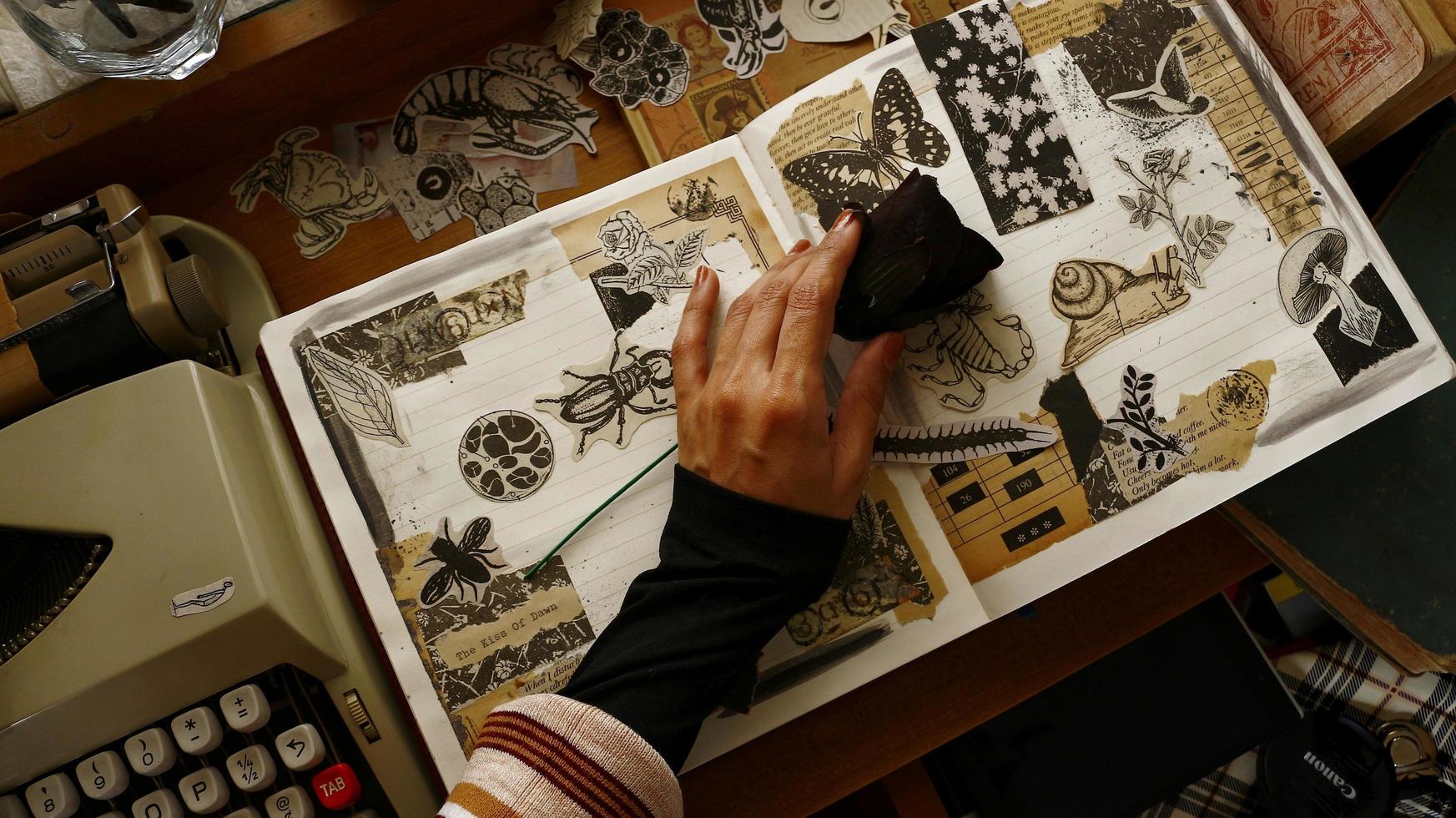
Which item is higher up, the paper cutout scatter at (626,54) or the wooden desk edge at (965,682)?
the paper cutout scatter at (626,54)

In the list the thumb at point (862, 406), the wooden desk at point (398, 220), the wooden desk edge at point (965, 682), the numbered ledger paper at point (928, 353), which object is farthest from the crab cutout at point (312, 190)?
the wooden desk edge at point (965, 682)

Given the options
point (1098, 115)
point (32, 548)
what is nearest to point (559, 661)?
point (32, 548)

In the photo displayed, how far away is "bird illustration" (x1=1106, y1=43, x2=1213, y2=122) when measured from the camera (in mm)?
698

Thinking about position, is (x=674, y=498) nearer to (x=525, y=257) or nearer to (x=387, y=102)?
(x=525, y=257)

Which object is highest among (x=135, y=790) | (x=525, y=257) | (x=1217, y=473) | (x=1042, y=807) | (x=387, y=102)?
(x=387, y=102)

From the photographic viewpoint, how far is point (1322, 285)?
68 cm

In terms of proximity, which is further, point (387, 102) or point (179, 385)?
point (387, 102)

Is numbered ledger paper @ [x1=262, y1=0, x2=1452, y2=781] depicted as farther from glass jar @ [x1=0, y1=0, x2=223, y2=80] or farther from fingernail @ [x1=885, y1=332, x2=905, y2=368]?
glass jar @ [x1=0, y1=0, x2=223, y2=80]

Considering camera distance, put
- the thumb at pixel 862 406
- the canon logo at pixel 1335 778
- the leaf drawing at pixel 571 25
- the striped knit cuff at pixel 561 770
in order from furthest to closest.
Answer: the canon logo at pixel 1335 778 < the leaf drawing at pixel 571 25 < the thumb at pixel 862 406 < the striped knit cuff at pixel 561 770

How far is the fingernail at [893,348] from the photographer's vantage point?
63cm

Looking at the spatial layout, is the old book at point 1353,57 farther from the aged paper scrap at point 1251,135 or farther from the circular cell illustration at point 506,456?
the circular cell illustration at point 506,456

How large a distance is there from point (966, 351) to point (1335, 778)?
657mm

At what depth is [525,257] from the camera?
672 mm

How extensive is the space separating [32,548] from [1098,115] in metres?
0.87
